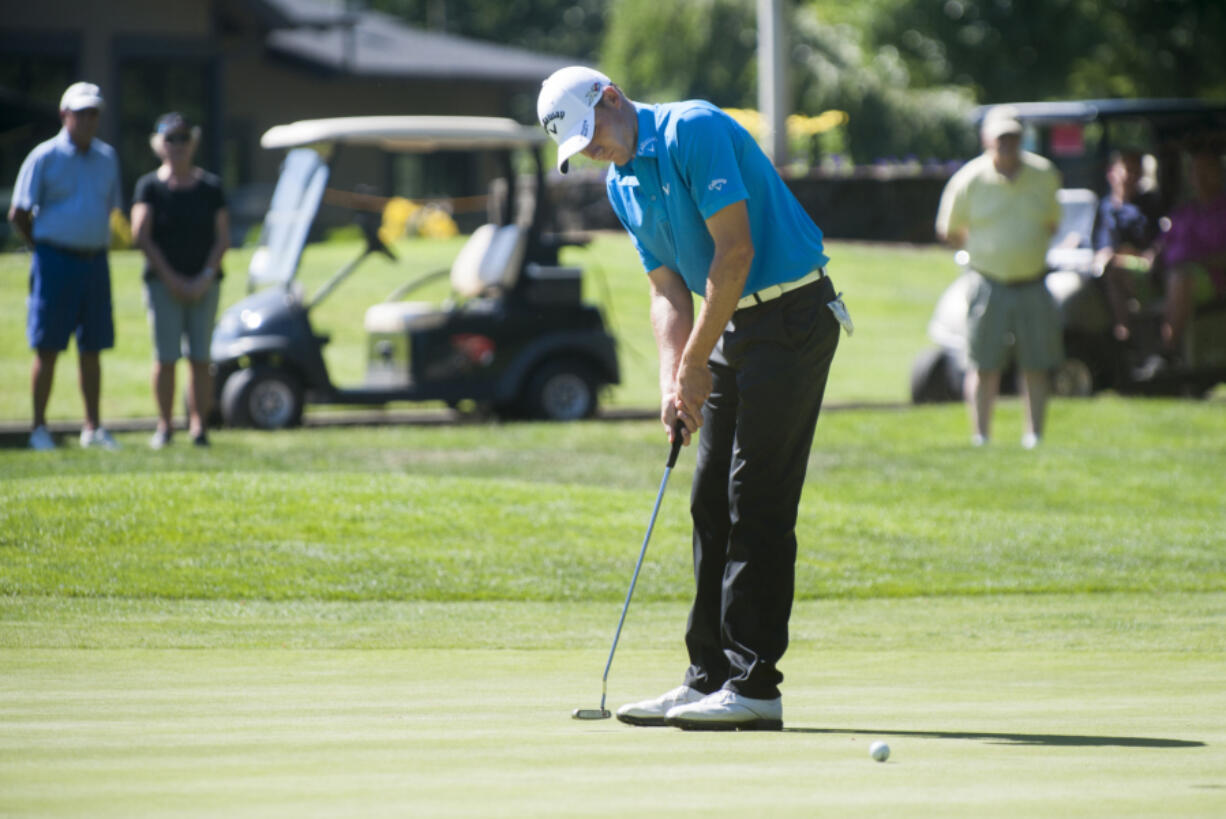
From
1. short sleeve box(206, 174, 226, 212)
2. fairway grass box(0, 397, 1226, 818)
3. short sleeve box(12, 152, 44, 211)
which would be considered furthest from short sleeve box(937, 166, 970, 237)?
short sleeve box(12, 152, 44, 211)

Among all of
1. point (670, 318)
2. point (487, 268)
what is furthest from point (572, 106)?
point (487, 268)

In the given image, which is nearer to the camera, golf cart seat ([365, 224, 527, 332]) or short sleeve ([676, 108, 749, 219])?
short sleeve ([676, 108, 749, 219])

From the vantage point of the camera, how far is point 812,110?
46.7 meters

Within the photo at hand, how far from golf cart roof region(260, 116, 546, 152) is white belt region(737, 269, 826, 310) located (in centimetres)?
899

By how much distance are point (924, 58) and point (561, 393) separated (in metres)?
36.3

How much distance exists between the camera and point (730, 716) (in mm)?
4660

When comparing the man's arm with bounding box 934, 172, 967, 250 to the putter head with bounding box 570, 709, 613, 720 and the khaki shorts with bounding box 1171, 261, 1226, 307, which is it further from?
the putter head with bounding box 570, 709, 613, 720

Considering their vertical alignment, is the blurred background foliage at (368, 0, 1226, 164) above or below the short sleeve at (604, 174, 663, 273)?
above

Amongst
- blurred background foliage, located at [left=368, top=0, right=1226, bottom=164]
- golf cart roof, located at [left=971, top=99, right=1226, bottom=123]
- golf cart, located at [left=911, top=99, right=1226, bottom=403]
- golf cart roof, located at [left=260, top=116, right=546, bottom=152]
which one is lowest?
golf cart, located at [left=911, top=99, right=1226, bottom=403]

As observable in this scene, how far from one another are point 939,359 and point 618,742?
1146 cm

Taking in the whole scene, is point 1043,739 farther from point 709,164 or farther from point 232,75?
point 232,75

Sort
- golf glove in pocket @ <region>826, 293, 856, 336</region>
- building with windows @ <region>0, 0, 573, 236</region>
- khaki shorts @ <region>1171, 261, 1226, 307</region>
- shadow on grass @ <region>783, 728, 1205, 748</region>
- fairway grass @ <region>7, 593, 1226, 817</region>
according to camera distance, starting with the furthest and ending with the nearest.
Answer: building with windows @ <region>0, 0, 573, 236</region>
khaki shorts @ <region>1171, 261, 1226, 307</region>
golf glove in pocket @ <region>826, 293, 856, 336</region>
shadow on grass @ <region>783, 728, 1205, 748</region>
fairway grass @ <region>7, 593, 1226, 817</region>

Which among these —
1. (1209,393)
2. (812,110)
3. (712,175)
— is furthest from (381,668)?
(812,110)

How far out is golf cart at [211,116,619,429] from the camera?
1353cm
